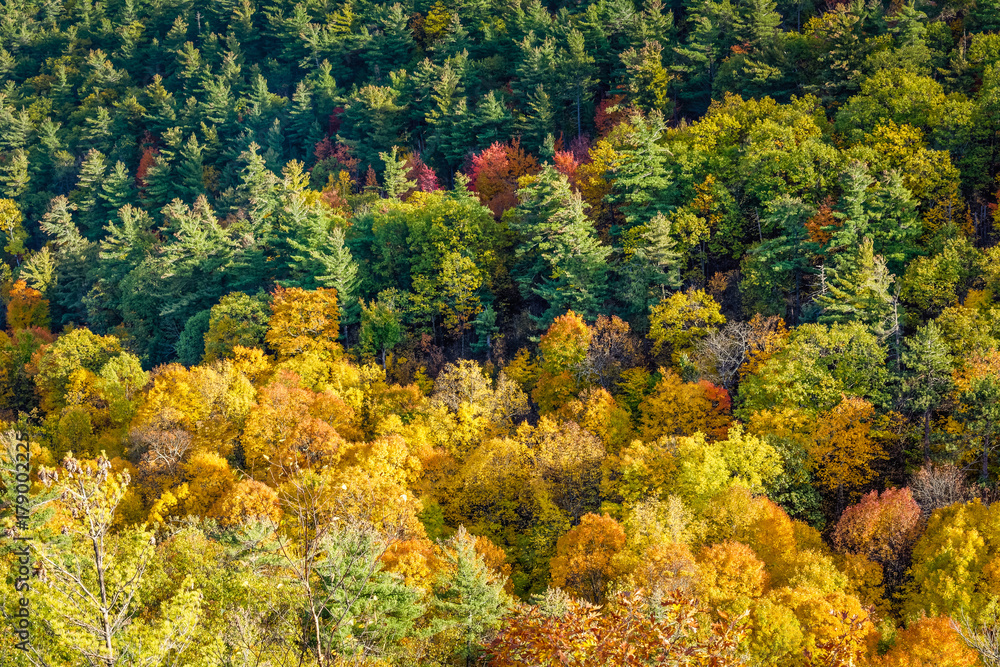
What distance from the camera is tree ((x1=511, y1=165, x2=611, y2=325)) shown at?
61.8m

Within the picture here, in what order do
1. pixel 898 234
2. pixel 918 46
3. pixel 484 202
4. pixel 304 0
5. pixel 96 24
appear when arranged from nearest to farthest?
pixel 898 234
pixel 918 46
pixel 484 202
pixel 304 0
pixel 96 24

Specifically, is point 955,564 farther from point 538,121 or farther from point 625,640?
point 538,121

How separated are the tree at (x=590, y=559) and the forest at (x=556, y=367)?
22 centimetres

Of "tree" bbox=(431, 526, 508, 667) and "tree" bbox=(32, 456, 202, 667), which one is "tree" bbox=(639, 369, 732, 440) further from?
"tree" bbox=(32, 456, 202, 667)

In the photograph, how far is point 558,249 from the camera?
6253 centimetres

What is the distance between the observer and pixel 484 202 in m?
77.8

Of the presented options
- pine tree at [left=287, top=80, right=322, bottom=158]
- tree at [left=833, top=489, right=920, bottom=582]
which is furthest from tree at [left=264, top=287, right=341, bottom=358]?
tree at [left=833, top=489, right=920, bottom=582]

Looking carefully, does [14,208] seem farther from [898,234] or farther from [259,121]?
[898,234]

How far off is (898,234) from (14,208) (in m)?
109

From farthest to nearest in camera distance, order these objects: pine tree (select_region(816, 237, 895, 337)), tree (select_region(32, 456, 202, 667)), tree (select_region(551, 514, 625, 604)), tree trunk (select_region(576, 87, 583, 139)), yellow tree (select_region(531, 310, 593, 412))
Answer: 1. tree trunk (select_region(576, 87, 583, 139))
2. yellow tree (select_region(531, 310, 593, 412))
3. pine tree (select_region(816, 237, 895, 337))
4. tree (select_region(551, 514, 625, 604))
5. tree (select_region(32, 456, 202, 667))

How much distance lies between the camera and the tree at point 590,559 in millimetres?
40844

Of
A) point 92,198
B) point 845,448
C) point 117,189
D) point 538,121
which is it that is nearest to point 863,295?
point 845,448

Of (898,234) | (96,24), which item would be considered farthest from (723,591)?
(96,24)

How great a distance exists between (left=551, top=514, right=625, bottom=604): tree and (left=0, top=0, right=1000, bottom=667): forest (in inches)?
8.6
